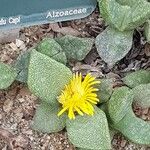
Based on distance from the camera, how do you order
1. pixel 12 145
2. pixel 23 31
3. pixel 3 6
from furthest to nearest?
pixel 23 31, pixel 12 145, pixel 3 6

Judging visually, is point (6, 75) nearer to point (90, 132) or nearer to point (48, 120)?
point (48, 120)

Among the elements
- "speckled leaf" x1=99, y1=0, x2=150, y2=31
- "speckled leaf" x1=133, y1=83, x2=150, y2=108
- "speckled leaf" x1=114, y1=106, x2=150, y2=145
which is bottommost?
"speckled leaf" x1=114, y1=106, x2=150, y2=145

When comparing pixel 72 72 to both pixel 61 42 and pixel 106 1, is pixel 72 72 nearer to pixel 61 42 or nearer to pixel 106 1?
pixel 61 42

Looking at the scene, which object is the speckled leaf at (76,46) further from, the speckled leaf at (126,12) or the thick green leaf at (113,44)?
the speckled leaf at (126,12)

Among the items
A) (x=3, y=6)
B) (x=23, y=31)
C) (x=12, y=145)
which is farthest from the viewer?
(x=23, y=31)

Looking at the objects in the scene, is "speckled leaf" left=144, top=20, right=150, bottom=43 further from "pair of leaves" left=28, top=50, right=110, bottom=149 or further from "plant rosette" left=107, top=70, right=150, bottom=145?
"pair of leaves" left=28, top=50, right=110, bottom=149

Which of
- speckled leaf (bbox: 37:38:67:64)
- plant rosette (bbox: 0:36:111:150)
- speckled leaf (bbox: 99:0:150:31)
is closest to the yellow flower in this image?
plant rosette (bbox: 0:36:111:150)

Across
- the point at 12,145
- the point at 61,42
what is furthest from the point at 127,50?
→ the point at 12,145
